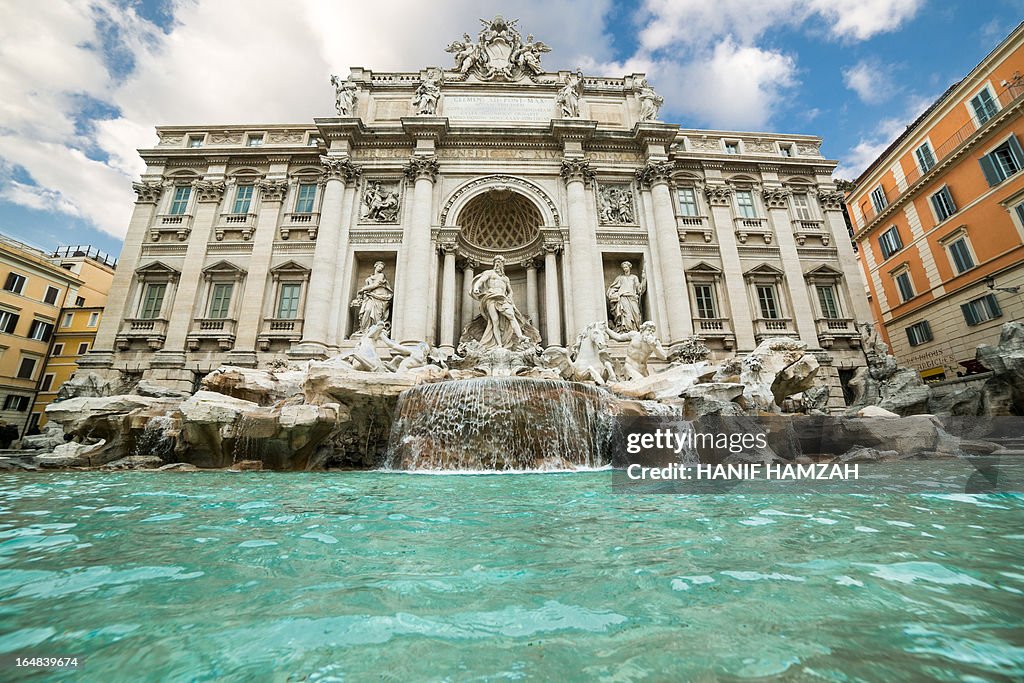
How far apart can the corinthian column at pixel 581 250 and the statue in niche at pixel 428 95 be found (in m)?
6.04

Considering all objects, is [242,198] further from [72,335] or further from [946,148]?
[946,148]

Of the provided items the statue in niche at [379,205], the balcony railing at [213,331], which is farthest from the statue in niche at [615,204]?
the balcony railing at [213,331]

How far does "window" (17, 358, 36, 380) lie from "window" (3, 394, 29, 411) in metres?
1.05

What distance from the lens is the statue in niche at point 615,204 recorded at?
17.5 meters

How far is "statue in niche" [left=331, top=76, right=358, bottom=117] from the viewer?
17.7 m

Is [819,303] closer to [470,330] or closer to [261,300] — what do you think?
[470,330]

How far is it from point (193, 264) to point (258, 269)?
2616 millimetres

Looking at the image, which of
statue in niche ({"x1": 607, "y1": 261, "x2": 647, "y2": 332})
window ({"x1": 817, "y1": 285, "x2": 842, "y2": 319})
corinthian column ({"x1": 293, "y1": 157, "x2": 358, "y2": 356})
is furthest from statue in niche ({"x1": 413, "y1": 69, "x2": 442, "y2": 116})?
window ({"x1": 817, "y1": 285, "x2": 842, "y2": 319})

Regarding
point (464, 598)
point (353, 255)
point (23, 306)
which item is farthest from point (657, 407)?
point (23, 306)

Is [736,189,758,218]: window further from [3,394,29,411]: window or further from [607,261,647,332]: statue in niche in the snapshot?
[3,394,29,411]: window

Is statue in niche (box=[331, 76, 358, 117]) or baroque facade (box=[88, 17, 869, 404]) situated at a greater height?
statue in niche (box=[331, 76, 358, 117])

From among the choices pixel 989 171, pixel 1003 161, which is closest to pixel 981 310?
pixel 989 171

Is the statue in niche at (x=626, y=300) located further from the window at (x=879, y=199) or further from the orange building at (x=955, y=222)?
the window at (x=879, y=199)

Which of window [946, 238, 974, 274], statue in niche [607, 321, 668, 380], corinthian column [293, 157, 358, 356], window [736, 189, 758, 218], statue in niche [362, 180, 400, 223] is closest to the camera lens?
statue in niche [607, 321, 668, 380]
